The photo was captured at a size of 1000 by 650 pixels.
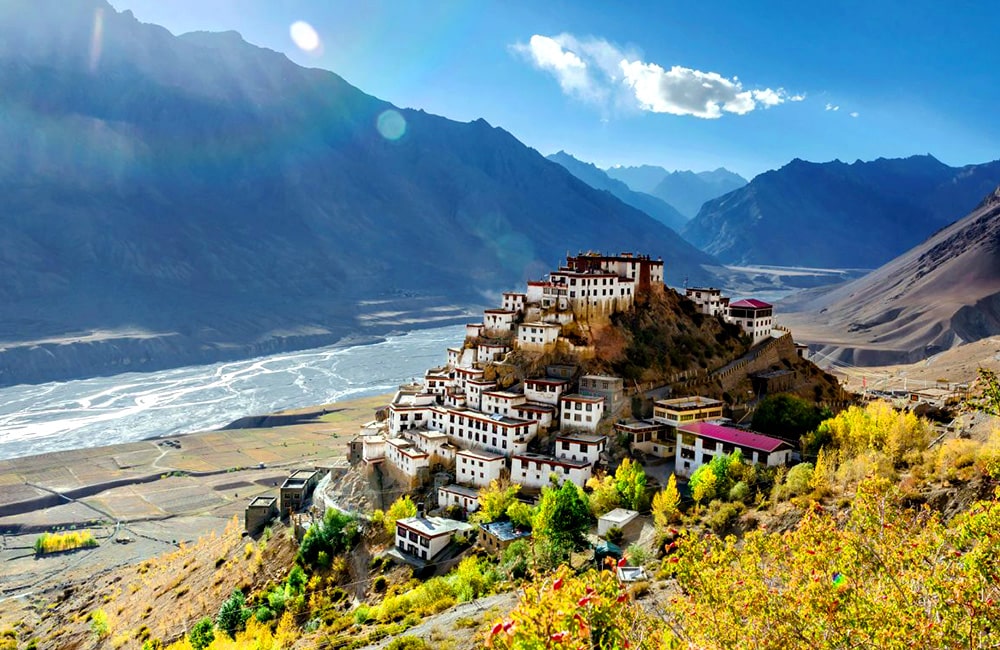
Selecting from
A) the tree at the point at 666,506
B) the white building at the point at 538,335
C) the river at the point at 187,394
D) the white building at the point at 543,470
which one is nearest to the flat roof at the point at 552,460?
the white building at the point at 543,470

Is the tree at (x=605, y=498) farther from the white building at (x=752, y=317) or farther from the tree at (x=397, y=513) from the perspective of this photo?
the white building at (x=752, y=317)

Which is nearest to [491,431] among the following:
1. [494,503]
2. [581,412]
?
[581,412]

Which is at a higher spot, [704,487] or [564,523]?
[704,487]

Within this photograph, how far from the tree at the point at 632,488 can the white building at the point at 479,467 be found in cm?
862

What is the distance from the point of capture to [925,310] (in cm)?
15238

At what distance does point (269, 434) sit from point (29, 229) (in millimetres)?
145175

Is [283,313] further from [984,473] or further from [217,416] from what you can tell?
[984,473]

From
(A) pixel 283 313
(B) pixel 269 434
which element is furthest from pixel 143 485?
(A) pixel 283 313

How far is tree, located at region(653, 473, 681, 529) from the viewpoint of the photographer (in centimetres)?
3362

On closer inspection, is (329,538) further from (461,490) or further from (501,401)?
(501,401)

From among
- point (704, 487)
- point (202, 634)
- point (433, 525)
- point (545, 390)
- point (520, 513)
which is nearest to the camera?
point (704, 487)

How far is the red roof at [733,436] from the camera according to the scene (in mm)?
38594

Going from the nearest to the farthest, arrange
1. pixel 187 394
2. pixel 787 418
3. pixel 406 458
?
1. pixel 787 418
2. pixel 406 458
3. pixel 187 394

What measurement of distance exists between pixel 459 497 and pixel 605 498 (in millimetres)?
10011
